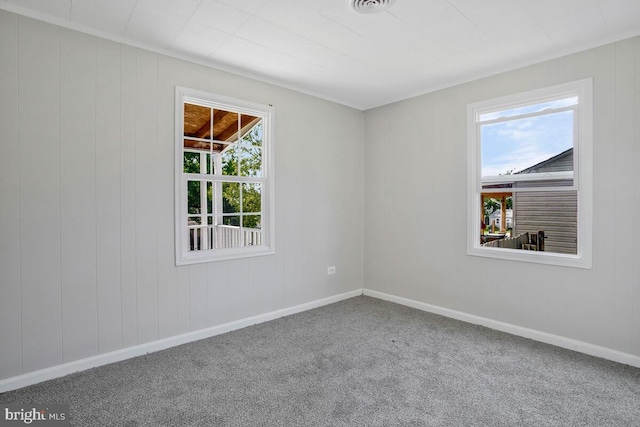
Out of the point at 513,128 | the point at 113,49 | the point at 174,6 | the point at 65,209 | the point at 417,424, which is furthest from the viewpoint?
the point at 513,128

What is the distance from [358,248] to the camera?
464 cm

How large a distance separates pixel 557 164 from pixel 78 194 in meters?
3.93

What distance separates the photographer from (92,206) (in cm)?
259

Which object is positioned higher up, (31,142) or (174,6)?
(174,6)

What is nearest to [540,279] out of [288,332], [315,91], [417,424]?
[417,424]

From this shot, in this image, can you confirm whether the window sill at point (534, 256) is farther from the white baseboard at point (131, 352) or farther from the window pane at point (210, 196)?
the window pane at point (210, 196)

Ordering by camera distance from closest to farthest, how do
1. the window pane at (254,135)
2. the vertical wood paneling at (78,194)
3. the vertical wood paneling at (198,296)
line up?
1. the vertical wood paneling at (78,194)
2. the vertical wood paneling at (198,296)
3. the window pane at (254,135)

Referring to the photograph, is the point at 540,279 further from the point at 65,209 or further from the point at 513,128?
the point at 65,209

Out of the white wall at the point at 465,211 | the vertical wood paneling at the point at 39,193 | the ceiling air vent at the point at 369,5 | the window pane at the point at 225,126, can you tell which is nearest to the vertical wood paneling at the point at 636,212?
the white wall at the point at 465,211

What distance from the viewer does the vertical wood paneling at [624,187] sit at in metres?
2.63

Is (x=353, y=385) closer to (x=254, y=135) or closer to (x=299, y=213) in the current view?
(x=299, y=213)

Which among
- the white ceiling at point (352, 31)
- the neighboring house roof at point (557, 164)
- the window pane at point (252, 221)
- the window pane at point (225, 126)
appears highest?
the white ceiling at point (352, 31)

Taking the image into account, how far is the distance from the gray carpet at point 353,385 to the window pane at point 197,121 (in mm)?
1933

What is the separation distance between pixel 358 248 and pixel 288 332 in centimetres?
171
